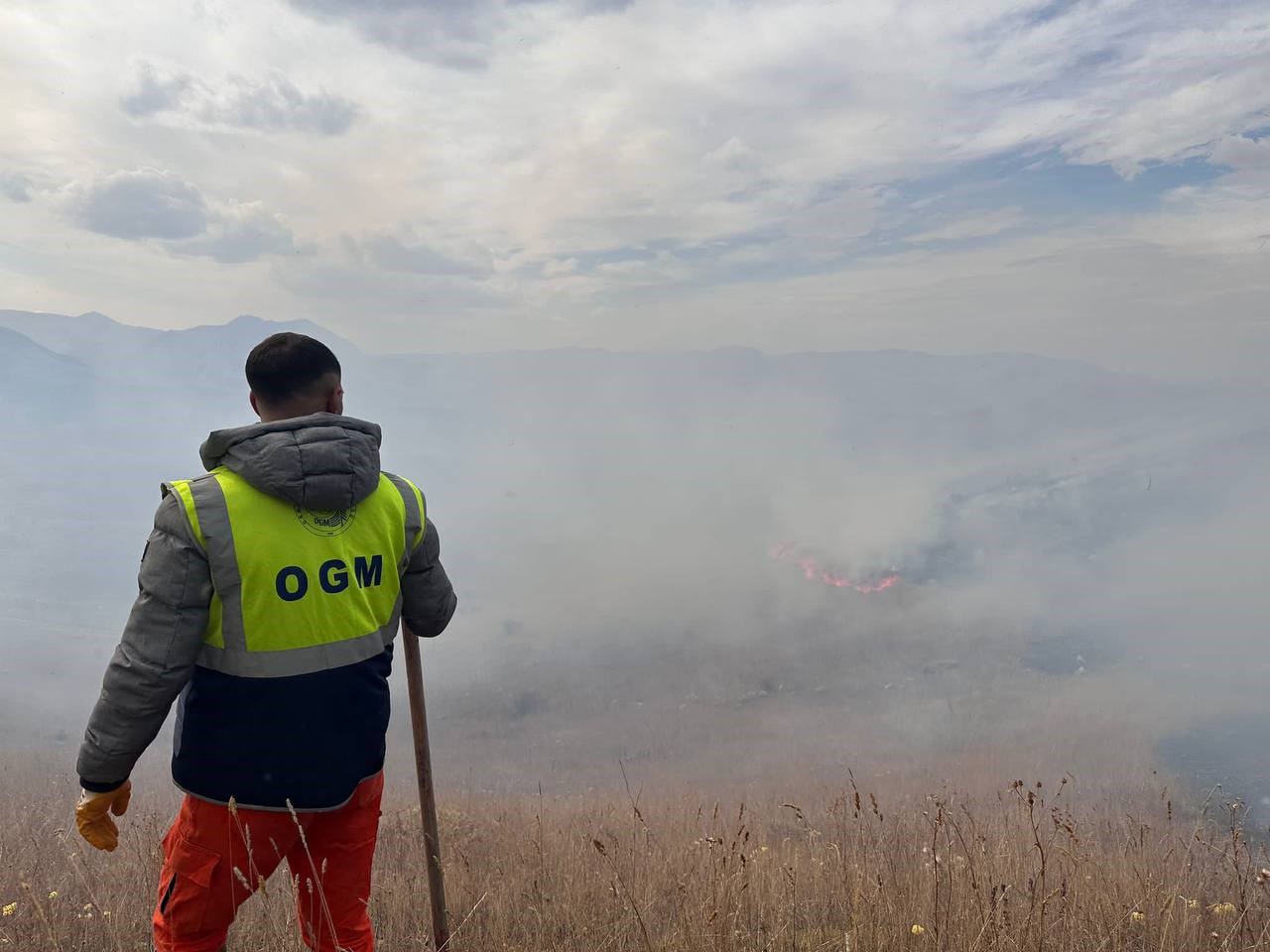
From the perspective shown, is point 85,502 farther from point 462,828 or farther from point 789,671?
point 462,828

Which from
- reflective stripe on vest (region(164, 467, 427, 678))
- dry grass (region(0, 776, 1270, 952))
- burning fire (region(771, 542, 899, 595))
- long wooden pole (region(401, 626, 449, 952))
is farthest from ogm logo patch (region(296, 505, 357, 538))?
burning fire (region(771, 542, 899, 595))

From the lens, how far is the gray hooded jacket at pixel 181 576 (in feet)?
7.22

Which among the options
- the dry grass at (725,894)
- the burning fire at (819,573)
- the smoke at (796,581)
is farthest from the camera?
the burning fire at (819,573)

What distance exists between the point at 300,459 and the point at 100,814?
1.21 meters

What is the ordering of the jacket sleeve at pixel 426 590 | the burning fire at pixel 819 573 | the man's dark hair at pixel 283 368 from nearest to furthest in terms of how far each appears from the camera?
1. the man's dark hair at pixel 283 368
2. the jacket sleeve at pixel 426 590
3. the burning fire at pixel 819 573

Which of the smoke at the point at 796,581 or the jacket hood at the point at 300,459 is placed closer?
the jacket hood at the point at 300,459

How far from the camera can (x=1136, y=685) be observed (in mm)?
13320

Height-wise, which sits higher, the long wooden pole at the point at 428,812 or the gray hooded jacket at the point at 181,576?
the gray hooded jacket at the point at 181,576

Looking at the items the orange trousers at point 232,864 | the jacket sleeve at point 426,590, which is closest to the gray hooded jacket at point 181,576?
the orange trousers at point 232,864

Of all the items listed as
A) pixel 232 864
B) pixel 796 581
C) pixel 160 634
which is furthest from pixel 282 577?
pixel 796 581

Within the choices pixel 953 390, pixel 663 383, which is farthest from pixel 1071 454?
pixel 663 383

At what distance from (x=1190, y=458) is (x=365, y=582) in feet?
111

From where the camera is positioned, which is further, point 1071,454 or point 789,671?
point 1071,454

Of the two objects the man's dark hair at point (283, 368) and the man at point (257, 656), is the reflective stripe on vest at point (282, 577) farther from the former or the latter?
the man's dark hair at point (283, 368)
